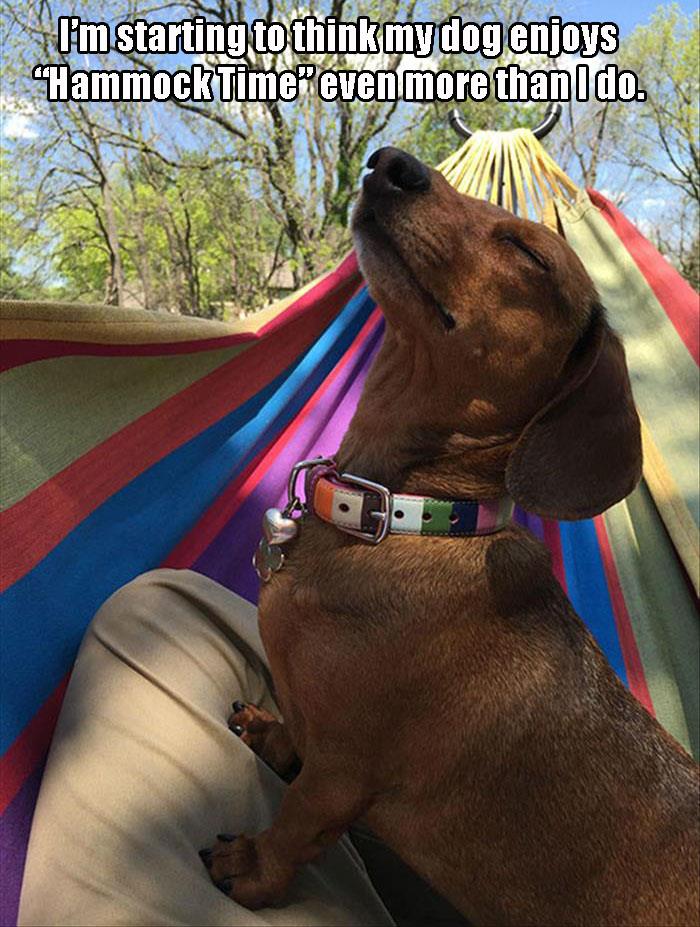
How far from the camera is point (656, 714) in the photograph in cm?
277

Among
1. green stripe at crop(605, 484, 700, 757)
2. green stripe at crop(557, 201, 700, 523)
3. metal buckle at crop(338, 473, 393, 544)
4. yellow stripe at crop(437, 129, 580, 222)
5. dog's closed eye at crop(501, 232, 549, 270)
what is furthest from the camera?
yellow stripe at crop(437, 129, 580, 222)

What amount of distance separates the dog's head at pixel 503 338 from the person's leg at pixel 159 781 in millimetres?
757

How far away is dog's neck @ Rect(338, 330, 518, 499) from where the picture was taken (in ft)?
6.34

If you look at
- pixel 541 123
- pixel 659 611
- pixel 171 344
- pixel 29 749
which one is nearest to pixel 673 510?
pixel 659 611

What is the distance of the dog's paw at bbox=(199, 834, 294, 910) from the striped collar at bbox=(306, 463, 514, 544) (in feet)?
2.31

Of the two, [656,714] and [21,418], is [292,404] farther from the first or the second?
[656,714]

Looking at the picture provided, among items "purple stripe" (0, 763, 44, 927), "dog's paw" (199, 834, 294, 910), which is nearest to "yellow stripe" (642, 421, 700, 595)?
"dog's paw" (199, 834, 294, 910)

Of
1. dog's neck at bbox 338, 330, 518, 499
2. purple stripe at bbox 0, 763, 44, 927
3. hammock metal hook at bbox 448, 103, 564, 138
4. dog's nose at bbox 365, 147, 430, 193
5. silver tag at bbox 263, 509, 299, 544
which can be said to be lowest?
purple stripe at bbox 0, 763, 44, 927

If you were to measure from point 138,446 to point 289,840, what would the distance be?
1146 millimetres

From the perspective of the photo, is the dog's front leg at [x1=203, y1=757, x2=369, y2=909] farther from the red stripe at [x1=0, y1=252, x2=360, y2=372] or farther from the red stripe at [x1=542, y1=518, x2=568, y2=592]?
the red stripe at [x1=542, y1=518, x2=568, y2=592]

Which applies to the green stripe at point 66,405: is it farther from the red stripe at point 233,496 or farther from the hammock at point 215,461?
the red stripe at point 233,496

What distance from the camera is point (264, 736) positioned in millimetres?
2051

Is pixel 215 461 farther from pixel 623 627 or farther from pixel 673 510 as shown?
pixel 673 510

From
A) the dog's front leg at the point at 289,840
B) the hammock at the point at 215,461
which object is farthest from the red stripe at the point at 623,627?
the dog's front leg at the point at 289,840
